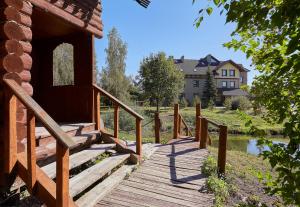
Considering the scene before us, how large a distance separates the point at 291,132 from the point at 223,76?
5408cm

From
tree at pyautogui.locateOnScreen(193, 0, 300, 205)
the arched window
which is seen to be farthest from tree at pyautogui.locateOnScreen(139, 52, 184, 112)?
tree at pyautogui.locateOnScreen(193, 0, 300, 205)

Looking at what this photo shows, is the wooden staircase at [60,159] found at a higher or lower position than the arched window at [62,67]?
lower

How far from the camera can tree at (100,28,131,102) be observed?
3399 centimetres

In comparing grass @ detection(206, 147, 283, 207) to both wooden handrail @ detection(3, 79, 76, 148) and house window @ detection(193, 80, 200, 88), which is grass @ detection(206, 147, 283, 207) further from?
house window @ detection(193, 80, 200, 88)

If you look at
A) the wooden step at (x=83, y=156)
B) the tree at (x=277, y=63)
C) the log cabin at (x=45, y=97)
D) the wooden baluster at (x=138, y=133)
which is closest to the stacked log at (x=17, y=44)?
the log cabin at (x=45, y=97)

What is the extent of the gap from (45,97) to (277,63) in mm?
6702

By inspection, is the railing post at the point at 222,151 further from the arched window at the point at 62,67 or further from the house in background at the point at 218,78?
the house in background at the point at 218,78

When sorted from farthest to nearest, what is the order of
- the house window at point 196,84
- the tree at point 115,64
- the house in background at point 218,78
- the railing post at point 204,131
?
the house window at point 196,84
the house in background at point 218,78
the tree at point 115,64
the railing post at point 204,131

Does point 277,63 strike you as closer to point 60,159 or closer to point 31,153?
point 60,159

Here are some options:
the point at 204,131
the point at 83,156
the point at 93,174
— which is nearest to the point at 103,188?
the point at 93,174

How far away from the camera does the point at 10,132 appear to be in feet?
12.4

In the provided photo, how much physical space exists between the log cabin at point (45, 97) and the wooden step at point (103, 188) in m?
0.19

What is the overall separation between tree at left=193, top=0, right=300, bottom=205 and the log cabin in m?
2.14

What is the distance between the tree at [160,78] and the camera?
3422 cm
